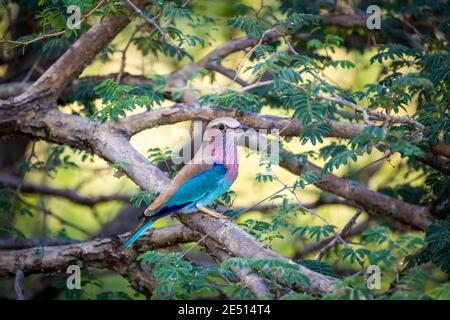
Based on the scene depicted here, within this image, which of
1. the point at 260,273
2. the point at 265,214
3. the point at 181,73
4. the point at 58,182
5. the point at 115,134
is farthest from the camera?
the point at 58,182

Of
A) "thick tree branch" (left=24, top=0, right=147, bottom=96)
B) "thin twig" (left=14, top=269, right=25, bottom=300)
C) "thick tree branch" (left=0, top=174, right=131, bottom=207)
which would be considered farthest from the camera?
"thick tree branch" (left=0, top=174, right=131, bottom=207)

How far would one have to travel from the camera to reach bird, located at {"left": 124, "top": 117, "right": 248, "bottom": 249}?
15.4ft

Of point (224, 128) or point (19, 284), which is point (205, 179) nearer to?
point (224, 128)

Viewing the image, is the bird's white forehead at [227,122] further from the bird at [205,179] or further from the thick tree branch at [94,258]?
the thick tree branch at [94,258]

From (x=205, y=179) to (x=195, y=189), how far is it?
132 mm

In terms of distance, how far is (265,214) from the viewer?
24.3ft

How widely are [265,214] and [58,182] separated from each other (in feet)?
8.80

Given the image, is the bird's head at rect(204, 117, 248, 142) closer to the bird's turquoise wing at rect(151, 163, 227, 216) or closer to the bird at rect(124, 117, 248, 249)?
the bird at rect(124, 117, 248, 249)

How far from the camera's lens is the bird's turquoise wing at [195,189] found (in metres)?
4.70

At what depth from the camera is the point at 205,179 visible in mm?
4930

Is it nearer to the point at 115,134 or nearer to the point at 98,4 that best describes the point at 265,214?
the point at 115,134

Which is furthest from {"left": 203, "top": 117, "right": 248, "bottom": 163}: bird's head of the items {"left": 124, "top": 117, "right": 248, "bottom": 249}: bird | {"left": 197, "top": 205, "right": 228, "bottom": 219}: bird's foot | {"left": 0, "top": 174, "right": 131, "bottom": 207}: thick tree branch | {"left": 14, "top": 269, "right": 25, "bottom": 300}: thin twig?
{"left": 0, "top": 174, "right": 131, "bottom": 207}: thick tree branch

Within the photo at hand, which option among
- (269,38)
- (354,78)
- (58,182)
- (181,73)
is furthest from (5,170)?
(354,78)

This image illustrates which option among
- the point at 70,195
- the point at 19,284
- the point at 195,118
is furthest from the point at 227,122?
the point at 70,195
